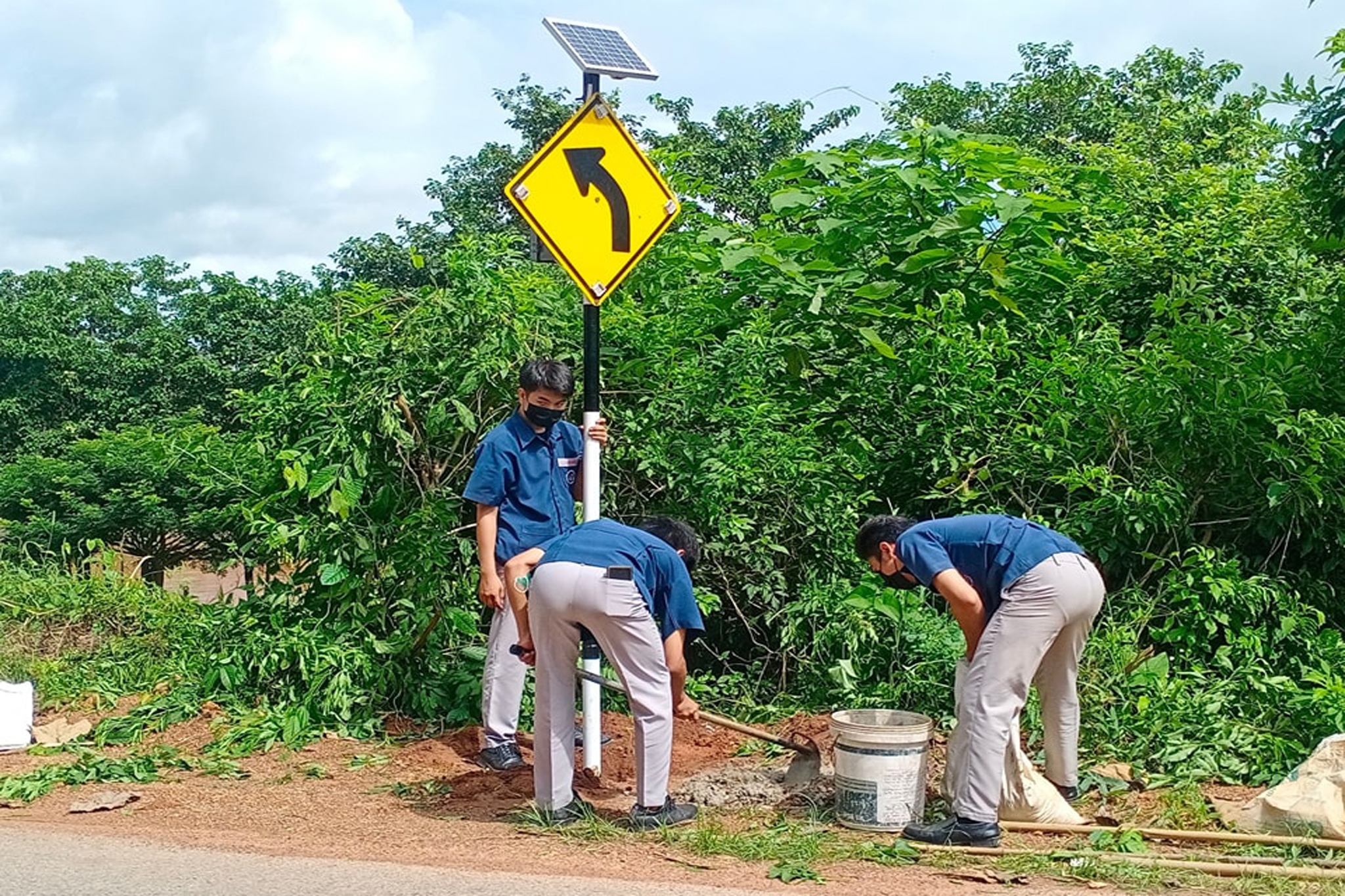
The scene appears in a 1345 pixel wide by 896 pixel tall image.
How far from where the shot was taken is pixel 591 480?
261 inches

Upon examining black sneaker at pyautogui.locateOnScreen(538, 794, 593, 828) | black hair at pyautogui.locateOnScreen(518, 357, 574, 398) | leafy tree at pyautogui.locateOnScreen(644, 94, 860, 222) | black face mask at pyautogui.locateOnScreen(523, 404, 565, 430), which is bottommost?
black sneaker at pyautogui.locateOnScreen(538, 794, 593, 828)

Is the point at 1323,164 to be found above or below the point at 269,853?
above

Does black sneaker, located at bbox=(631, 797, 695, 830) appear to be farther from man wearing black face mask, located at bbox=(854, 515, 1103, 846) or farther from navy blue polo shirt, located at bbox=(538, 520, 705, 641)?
man wearing black face mask, located at bbox=(854, 515, 1103, 846)

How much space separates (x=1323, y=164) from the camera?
7.62 metres

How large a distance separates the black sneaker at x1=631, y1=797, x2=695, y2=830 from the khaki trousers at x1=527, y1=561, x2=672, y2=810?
34mm

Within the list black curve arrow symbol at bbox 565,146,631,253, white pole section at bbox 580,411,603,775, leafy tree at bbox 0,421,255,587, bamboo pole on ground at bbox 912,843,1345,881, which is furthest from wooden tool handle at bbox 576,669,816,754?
leafy tree at bbox 0,421,255,587

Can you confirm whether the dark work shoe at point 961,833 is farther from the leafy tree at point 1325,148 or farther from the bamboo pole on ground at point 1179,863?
the leafy tree at point 1325,148

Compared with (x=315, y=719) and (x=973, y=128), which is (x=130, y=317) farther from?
(x=315, y=719)

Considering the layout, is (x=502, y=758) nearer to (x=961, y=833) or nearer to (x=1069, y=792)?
(x=961, y=833)

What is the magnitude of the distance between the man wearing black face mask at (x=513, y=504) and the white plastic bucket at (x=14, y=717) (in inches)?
117

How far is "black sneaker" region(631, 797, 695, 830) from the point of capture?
5.67m

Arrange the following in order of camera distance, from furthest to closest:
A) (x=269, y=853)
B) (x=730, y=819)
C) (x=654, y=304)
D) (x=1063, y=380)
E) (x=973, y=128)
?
(x=973, y=128) → (x=654, y=304) → (x=1063, y=380) → (x=730, y=819) → (x=269, y=853)

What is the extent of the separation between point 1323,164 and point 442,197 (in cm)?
2116

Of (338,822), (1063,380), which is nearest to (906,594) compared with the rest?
(1063,380)
